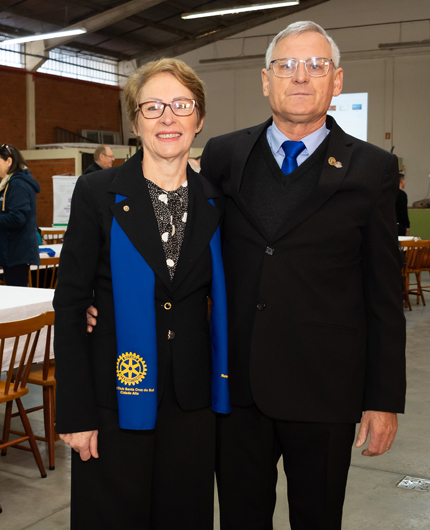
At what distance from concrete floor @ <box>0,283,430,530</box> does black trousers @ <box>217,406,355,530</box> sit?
3.04ft

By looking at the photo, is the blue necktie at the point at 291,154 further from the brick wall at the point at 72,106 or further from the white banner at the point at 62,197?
the brick wall at the point at 72,106

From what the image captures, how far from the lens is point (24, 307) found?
9.82ft

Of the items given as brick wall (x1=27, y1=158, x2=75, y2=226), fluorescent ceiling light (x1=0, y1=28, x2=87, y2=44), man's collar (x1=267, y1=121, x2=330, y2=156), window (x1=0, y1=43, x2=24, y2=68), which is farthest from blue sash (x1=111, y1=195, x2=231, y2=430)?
window (x1=0, y1=43, x2=24, y2=68)

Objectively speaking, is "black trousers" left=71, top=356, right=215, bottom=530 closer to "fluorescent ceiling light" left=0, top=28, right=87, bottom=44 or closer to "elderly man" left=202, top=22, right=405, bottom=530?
"elderly man" left=202, top=22, right=405, bottom=530

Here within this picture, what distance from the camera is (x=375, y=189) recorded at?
4.88ft

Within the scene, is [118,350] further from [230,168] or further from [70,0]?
[70,0]

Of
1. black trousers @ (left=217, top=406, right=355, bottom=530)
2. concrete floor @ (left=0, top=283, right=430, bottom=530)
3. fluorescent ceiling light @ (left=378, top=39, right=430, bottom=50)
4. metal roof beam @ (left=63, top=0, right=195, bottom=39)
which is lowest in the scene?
concrete floor @ (left=0, top=283, right=430, bottom=530)

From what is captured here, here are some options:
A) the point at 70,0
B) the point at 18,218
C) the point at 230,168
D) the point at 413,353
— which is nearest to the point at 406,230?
the point at 413,353

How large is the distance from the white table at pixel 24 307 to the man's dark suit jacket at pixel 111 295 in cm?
159

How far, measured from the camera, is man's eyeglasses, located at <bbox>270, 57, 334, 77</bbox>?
1527 mm

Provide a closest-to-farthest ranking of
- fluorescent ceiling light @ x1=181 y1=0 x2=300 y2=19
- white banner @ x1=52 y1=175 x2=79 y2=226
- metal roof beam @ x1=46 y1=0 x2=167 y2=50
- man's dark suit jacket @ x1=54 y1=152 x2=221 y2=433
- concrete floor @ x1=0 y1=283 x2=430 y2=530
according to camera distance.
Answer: man's dark suit jacket @ x1=54 y1=152 x2=221 y2=433 < concrete floor @ x1=0 y1=283 x2=430 y2=530 < white banner @ x1=52 y1=175 x2=79 y2=226 < fluorescent ceiling light @ x1=181 y1=0 x2=300 y2=19 < metal roof beam @ x1=46 y1=0 x2=167 y2=50

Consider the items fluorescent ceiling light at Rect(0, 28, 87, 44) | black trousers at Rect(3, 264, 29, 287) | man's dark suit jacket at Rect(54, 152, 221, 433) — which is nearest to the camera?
man's dark suit jacket at Rect(54, 152, 221, 433)

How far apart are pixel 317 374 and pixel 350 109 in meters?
14.7

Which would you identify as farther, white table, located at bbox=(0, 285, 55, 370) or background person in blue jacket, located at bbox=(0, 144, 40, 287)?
background person in blue jacket, located at bbox=(0, 144, 40, 287)
